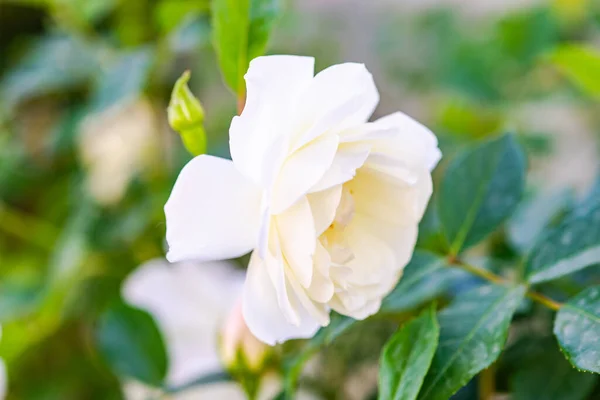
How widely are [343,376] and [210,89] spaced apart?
597mm

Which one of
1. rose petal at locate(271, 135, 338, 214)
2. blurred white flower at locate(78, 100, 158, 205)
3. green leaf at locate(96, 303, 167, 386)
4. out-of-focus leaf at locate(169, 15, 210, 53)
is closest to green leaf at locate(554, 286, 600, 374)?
rose petal at locate(271, 135, 338, 214)

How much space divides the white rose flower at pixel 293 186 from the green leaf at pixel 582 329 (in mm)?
76

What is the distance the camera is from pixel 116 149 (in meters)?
0.72

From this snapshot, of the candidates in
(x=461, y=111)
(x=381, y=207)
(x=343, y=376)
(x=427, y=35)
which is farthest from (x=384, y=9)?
(x=381, y=207)

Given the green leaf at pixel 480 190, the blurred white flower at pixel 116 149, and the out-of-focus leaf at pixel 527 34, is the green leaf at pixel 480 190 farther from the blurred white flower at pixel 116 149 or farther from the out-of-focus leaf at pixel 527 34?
the blurred white flower at pixel 116 149

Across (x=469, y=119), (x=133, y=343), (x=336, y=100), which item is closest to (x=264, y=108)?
(x=336, y=100)

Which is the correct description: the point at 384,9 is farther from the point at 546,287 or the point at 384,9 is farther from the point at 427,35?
the point at 546,287

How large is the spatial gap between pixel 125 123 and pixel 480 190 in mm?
536

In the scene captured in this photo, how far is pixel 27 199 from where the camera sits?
816mm

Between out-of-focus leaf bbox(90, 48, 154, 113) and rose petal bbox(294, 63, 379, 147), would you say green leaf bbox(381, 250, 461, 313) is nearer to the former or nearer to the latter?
rose petal bbox(294, 63, 379, 147)

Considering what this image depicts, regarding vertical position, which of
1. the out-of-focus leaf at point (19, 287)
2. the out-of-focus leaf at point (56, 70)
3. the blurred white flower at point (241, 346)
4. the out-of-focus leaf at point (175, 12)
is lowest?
the out-of-focus leaf at point (19, 287)

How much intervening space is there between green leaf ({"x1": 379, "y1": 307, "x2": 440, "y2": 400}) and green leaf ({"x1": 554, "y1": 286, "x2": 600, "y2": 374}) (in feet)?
0.17

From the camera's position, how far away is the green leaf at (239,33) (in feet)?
0.93

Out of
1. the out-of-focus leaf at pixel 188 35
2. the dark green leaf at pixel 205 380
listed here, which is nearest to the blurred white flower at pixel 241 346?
the dark green leaf at pixel 205 380
